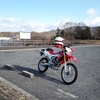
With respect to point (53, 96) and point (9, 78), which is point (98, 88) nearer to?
point (53, 96)

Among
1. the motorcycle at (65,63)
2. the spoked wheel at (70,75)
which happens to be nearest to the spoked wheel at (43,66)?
the motorcycle at (65,63)

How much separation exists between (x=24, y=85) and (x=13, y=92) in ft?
2.64

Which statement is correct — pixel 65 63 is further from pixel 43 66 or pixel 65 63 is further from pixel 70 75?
pixel 43 66

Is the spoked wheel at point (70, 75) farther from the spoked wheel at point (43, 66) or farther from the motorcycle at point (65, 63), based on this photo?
the spoked wheel at point (43, 66)

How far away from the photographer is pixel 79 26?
60656mm

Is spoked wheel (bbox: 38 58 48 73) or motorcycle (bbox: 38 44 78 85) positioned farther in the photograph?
spoked wheel (bbox: 38 58 48 73)

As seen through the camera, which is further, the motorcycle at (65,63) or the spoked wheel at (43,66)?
the spoked wheel at (43,66)

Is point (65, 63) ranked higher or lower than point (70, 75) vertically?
higher

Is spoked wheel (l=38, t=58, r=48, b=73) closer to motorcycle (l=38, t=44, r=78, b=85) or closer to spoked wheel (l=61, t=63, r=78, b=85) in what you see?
motorcycle (l=38, t=44, r=78, b=85)

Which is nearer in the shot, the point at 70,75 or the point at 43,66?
the point at 70,75

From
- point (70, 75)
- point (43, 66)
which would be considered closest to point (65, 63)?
point (70, 75)

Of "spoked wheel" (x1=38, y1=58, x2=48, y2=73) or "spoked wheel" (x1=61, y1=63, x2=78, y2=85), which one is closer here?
"spoked wheel" (x1=61, y1=63, x2=78, y2=85)

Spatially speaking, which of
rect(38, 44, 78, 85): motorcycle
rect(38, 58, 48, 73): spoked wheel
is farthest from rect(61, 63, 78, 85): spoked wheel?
rect(38, 58, 48, 73): spoked wheel

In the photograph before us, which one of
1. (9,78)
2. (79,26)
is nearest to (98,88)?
(9,78)
